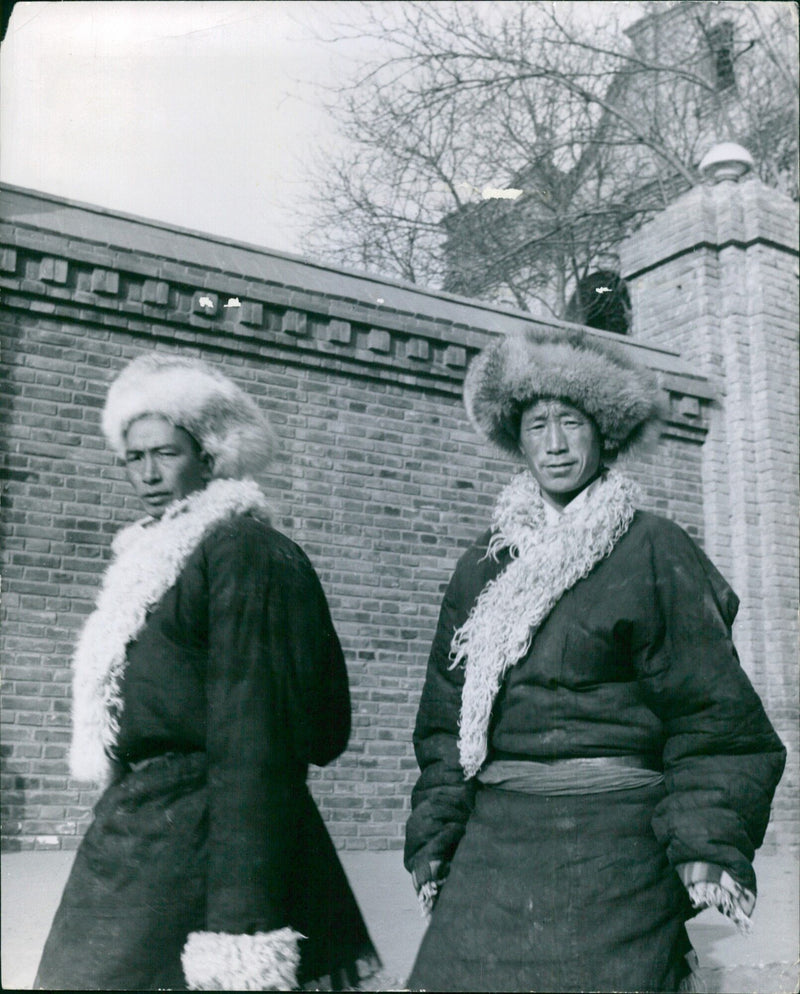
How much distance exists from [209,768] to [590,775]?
80 centimetres

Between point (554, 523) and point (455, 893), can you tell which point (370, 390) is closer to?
point (554, 523)

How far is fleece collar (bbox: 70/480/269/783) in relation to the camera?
226 cm

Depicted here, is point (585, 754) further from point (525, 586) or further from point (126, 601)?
point (126, 601)

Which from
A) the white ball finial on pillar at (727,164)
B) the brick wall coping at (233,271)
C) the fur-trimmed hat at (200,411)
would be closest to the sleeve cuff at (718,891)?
the fur-trimmed hat at (200,411)

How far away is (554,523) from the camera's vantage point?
2.59 m

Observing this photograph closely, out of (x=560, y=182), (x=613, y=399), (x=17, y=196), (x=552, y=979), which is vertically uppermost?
(x=560, y=182)

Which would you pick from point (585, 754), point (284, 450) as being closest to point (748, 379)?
point (284, 450)

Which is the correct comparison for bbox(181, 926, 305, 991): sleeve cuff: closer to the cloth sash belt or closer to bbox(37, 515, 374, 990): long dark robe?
bbox(37, 515, 374, 990): long dark robe

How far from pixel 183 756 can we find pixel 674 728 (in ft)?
3.38

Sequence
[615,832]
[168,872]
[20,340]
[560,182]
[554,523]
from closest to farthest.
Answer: [168,872]
[615,832]
[554,523]
[20,340]
[560,182]

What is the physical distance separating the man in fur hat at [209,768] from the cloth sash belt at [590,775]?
44 cm

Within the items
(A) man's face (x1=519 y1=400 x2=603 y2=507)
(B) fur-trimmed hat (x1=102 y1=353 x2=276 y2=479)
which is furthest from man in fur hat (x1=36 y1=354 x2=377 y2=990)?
(A) man's face (x1=519 y1=400 x2=603 y2=507)

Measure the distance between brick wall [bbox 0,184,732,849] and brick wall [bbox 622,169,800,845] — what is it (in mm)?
645

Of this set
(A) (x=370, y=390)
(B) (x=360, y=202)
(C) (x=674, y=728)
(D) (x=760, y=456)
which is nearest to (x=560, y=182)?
(B) (x=360, y=202)
